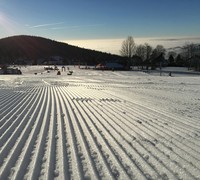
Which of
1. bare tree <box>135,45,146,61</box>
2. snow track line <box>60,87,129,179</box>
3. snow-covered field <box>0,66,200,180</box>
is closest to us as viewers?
snow track line <box>60,87,129,179</box>

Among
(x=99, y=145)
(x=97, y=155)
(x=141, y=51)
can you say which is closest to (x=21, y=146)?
(x=99, y=145)

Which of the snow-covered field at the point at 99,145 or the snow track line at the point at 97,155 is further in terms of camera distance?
the snow-covered field at the point at 99,145

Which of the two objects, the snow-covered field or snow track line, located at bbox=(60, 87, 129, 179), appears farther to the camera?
the snow-covered field

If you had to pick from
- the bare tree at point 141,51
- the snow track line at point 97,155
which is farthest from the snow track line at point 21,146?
the bare tree at point 141,51

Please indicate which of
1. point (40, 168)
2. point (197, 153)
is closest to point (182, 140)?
point (197, 153)

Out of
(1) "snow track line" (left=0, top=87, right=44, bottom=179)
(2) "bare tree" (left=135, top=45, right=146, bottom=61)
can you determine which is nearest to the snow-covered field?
(1) "snow track line" (left=0, top=87, right=44, bottom=179)

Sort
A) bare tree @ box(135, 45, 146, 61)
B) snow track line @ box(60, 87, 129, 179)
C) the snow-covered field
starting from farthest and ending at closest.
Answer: bare tree @ box(135, 45, 146, 61)
the snow-covered field
snow track line @ box(60, 87, 129, 179)

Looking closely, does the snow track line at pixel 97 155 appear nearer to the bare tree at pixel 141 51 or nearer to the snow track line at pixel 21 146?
the snow track line at pixel 21 146

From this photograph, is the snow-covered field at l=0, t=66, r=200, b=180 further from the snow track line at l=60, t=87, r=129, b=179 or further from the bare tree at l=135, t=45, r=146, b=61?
the bare tree at l=135, t=45, r=146, b=61

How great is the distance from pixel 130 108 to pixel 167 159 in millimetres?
7689

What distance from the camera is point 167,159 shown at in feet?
22.7

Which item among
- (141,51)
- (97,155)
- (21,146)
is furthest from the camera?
(141,51)

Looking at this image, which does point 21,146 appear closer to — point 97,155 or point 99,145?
point 99,145

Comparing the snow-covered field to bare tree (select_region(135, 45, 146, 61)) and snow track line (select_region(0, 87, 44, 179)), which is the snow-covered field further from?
bare tree (select_region(135, 45, 146, 61))
